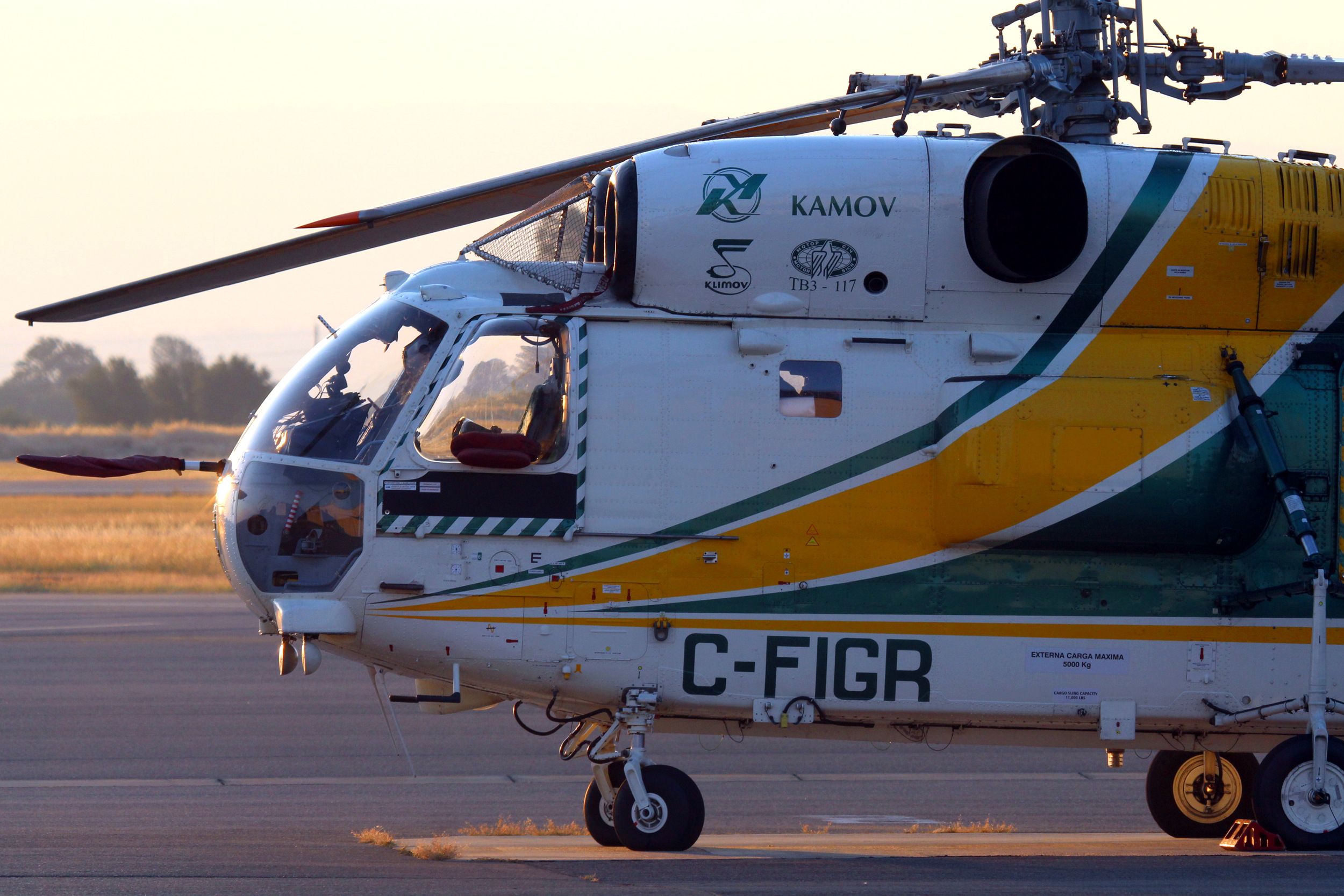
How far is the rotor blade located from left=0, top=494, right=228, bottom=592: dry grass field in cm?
1825

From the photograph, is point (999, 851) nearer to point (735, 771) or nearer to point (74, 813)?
point (735, 771)

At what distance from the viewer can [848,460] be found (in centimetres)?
878

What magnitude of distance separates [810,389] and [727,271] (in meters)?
0.84

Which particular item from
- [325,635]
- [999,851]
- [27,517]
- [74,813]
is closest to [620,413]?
[325,635]

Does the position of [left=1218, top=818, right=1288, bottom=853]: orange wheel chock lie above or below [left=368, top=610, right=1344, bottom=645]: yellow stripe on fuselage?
below

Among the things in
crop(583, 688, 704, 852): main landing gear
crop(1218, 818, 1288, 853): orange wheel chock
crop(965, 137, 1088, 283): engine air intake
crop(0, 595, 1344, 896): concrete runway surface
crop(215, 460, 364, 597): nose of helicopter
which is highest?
crop(965, 137, 1088, 283): engine air intake

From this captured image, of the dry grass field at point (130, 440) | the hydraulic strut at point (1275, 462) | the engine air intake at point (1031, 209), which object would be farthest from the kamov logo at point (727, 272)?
the dry grass field at point (130, 440)

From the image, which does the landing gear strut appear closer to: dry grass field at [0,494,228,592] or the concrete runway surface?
the concrete runway surface

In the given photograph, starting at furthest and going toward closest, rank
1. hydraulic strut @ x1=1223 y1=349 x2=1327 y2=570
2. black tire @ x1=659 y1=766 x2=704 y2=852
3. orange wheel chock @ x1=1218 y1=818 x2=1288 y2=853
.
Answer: orange wheel chock @ x1=1218 y1=818 x2=1288 y2=853 < black tire @ x1=659 y1=766 x2=704 y2=852 < hydraulic strut @ x1=1223 y1=349 x2=1327 y2=570

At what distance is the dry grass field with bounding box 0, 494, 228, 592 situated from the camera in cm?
3200

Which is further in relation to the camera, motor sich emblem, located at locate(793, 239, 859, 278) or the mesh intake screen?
the mesh intake screen

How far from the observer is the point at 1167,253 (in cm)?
912

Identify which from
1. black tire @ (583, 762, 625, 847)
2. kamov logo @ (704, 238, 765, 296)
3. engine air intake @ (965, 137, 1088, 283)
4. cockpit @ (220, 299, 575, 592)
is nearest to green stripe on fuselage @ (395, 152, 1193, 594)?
engine air intake @ (965, 137, 1088, 283)

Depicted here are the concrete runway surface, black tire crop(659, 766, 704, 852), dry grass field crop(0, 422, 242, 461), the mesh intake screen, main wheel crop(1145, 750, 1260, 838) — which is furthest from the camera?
dry grass field crop(0, 422, 242, 461)
